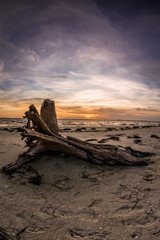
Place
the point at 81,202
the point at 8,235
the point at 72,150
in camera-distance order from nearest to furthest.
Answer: the point at 8,235
the point at 81,202
the point at 72,150

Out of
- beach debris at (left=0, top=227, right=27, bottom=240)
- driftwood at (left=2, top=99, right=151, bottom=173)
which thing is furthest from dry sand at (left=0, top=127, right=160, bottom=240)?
driftwood at (left=2, top=99, right=151, bottom=173)

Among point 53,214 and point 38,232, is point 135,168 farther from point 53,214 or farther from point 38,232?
point 38,232

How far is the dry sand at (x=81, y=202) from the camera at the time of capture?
3.11 m

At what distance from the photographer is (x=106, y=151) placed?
604 cm

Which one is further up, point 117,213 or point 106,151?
point 106,151

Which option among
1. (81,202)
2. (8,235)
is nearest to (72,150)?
(81,202)

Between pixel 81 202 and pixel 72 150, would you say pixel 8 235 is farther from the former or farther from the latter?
pixel 72 150

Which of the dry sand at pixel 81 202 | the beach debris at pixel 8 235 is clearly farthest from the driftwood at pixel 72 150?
the beach debris at pixel 8 235

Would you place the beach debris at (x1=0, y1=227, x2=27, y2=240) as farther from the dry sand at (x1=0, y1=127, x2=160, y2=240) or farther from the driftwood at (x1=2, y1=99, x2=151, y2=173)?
the driftwood at (x1=2, y1=99, x2=151, y2=173)

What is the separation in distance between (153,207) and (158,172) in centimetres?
198

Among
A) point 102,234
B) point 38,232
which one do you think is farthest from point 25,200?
point 102,234

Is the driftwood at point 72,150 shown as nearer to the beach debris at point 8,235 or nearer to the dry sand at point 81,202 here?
the dry sand at point 81,202

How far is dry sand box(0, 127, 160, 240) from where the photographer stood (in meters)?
3.11

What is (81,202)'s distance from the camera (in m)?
4.13
